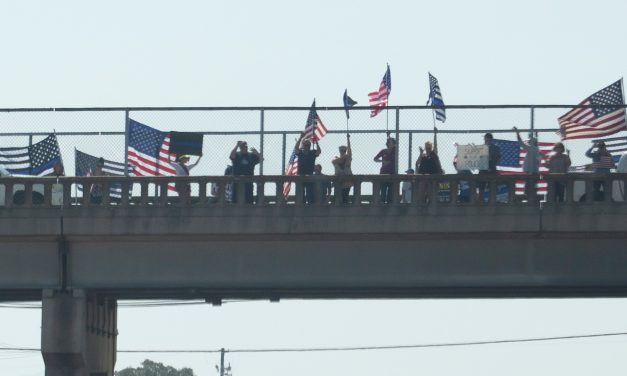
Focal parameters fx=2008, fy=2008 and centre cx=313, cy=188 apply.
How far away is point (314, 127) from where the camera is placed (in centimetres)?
3991

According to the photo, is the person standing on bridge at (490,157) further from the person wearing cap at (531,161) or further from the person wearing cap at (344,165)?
the person wearing cap at (344,165)

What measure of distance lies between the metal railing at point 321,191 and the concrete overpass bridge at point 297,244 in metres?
0.04

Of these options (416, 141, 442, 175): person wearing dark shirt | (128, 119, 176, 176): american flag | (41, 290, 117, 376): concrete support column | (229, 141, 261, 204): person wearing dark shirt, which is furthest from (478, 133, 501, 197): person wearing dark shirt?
(41, 290, 117, 376): concrete support column

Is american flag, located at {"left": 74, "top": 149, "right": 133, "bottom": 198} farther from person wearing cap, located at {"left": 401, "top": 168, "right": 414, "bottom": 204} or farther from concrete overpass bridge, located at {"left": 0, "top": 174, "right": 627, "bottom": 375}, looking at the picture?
person wearing cap, located at {"left": 401, "top": 168, "right": 414, "bottom": 204}

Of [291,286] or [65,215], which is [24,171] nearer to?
[65,215]

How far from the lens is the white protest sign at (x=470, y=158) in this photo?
38.6m

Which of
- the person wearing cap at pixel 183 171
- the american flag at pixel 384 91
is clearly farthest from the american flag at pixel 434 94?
the person wearing cap at pixel 183 171

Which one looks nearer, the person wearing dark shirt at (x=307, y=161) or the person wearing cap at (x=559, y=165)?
the person wearing cap at (x=559, y=165)

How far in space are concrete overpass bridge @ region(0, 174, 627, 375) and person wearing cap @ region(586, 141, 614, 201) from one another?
214 millimetres

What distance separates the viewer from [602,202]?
124 feet

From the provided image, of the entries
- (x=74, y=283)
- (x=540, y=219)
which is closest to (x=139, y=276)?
(x=74, y=283)

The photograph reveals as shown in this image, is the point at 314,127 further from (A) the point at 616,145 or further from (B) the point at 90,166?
(A) the point at 616,145

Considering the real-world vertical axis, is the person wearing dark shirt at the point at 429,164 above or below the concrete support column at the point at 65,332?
above

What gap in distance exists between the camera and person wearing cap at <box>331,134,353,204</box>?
3875cm
